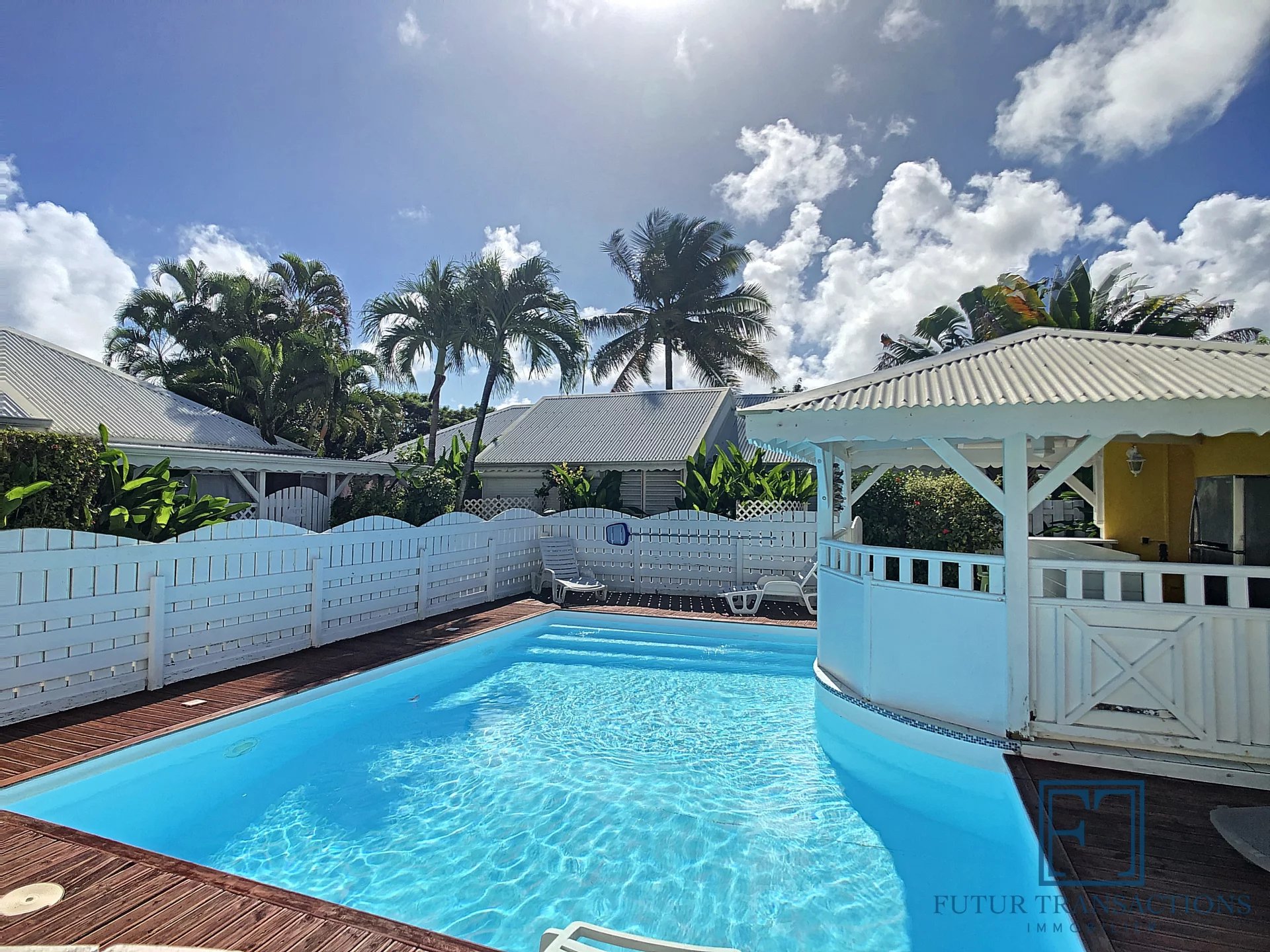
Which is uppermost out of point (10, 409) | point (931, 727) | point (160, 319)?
point (160, 319)

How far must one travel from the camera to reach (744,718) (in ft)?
23.8

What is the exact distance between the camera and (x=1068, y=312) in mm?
17906

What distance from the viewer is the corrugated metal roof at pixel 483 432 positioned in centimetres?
2522

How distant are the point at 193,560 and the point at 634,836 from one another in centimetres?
602

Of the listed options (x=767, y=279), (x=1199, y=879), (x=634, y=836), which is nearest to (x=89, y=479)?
(x=634, y=836)

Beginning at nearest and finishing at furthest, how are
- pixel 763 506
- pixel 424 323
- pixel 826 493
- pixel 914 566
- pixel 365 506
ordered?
1. pixel 914 566
2. pixel 826 493
3. pixel 763 506
4. pixel 424 323
5. pixel 365 506

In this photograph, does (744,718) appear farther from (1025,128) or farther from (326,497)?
Answer: (326,497)

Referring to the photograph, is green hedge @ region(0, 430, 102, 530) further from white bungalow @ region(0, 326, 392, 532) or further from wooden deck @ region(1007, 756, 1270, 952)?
wooden deck @ region(1007, 756, 1270, 952)

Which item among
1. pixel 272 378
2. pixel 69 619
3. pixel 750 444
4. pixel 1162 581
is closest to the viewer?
pixel 1162 581

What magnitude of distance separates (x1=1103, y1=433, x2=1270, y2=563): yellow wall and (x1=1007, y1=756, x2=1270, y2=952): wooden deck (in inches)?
134

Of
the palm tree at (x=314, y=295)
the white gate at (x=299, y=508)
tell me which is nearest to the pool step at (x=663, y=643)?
the white gate at (x=299, y=508)

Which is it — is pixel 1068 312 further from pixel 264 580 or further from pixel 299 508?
pixel 299 508

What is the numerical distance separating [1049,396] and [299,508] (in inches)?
729

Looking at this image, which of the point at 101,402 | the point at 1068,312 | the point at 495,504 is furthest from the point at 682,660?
the point at 1068,312
